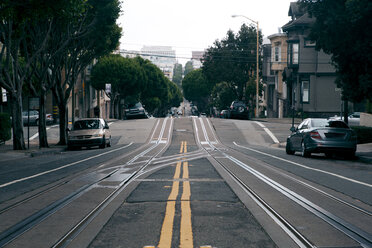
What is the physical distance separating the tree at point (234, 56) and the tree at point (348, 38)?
43.5 meters

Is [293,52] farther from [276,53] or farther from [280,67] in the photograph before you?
[276,53]

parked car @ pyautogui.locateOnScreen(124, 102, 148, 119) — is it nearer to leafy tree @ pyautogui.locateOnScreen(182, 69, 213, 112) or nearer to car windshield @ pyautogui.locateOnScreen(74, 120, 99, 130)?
car windshield @ pyautogui.locateOnScreen(74, 120, 99, 130)

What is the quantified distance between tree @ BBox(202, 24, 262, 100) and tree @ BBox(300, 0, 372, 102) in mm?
43465

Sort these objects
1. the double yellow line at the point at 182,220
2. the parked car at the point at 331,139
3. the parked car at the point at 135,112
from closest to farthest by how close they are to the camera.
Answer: the double yellow line at the point at 182,220 → the parked car at the point at 331,139 → the parked car at the point at 135,112

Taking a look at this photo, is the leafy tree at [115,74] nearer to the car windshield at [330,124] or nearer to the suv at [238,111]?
the suv at [238,111]

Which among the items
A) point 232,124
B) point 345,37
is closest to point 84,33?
point 345,37

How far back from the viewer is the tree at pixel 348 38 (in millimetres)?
17016

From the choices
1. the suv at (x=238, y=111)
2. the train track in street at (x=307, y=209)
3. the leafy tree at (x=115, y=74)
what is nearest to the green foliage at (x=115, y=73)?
the leafy tree at (x=115, y=74)

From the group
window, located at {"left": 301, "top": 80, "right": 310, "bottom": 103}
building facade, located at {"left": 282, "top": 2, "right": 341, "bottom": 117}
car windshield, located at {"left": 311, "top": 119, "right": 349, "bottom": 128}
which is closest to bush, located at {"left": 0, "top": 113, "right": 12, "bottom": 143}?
car windshield, located at {"left": 311, "top": 119, "right": 349, "bottom": 128}

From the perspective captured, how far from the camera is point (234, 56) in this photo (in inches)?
2488

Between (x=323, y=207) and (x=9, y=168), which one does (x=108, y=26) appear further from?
(x=323, y=207)

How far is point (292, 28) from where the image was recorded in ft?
162

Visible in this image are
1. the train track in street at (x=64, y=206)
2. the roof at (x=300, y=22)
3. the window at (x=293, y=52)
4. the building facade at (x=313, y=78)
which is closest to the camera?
the train track in street at (x=64, y=206)

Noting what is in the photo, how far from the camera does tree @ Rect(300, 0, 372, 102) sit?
17.0 meters
